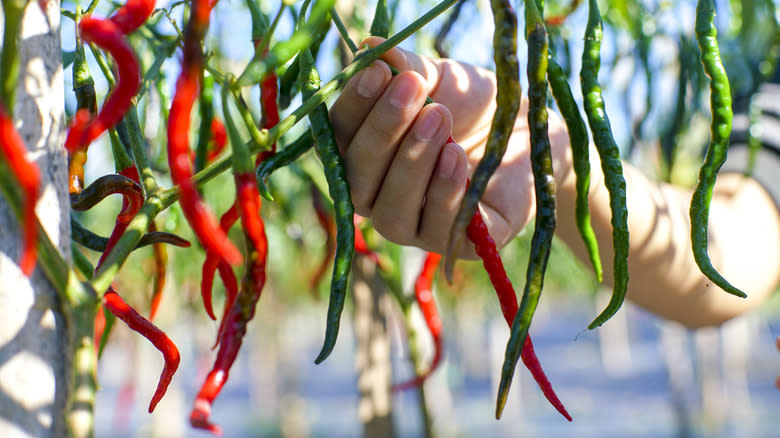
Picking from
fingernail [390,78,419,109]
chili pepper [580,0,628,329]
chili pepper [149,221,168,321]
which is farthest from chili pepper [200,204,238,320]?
chili pepper [580,0,628,329]

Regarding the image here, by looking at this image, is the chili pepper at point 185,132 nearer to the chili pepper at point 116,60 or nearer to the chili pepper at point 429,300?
the chili pepper at point 116,60

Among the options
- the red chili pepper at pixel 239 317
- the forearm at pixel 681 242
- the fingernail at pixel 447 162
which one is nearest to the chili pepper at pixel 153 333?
the red chili pepper at pixel 239 317

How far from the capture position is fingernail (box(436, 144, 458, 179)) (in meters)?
0.54

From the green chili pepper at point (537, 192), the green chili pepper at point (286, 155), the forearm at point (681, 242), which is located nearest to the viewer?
the green chili pepper at point (537, 192)

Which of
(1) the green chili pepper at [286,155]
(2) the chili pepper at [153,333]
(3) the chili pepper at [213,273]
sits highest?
(1) the green chili pepper at [286,155]

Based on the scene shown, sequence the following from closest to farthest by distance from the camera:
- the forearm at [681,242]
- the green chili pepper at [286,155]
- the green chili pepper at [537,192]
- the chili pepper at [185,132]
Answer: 1. the chili pepper at [185,132]
2. the green chili pepper at [537,192]
3. the green chili pepper at [286,155]
4. the forearm at [681,242]

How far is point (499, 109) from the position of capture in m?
0.38

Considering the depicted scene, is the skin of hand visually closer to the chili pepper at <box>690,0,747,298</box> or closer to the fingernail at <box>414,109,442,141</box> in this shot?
the fingernail at <box>414,109,442,141</box>

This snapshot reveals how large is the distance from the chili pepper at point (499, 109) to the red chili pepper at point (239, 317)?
0.33 feet

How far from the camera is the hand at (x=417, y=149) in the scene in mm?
500

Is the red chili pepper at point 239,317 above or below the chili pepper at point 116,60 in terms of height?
below

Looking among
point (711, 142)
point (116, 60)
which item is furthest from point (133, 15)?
point (711, 142)

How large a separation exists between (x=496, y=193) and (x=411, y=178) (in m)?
0.16

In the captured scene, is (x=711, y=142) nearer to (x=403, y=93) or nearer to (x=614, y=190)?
(x=614, y=190)
